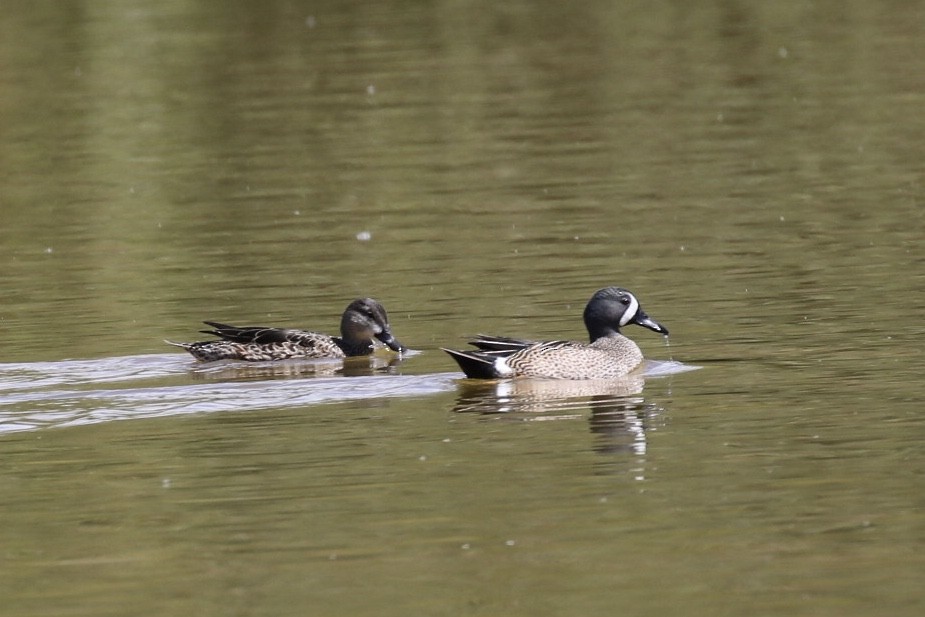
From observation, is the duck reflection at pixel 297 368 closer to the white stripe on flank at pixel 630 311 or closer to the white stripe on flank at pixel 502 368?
the white stripe on flank at pixel 502 368

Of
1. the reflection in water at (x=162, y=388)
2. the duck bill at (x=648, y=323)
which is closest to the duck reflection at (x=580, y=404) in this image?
the reflection in water at (x=162, y=388)

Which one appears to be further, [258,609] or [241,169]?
[241,169]

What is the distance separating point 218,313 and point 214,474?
5654 millimetres

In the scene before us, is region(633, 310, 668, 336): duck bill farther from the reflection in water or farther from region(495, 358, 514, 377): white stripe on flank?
the reflection in water

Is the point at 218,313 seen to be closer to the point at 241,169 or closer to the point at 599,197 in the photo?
the point at 599,197

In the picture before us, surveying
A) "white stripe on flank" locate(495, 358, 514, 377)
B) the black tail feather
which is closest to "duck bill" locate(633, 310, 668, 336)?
"white stripe on flank" locate(495, 358, 514, 377)

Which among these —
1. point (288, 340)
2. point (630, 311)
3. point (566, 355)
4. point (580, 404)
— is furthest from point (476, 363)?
point (288, 340)

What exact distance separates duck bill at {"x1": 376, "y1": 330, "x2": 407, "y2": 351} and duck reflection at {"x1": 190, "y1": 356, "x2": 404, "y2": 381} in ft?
0.30

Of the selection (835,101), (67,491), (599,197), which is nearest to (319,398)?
(67,491)

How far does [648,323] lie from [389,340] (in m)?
1.91

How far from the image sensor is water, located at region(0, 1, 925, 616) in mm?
8719

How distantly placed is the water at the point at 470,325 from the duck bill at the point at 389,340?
0.46 ft

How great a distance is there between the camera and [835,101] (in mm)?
26922

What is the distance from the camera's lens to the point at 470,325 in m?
14.8
